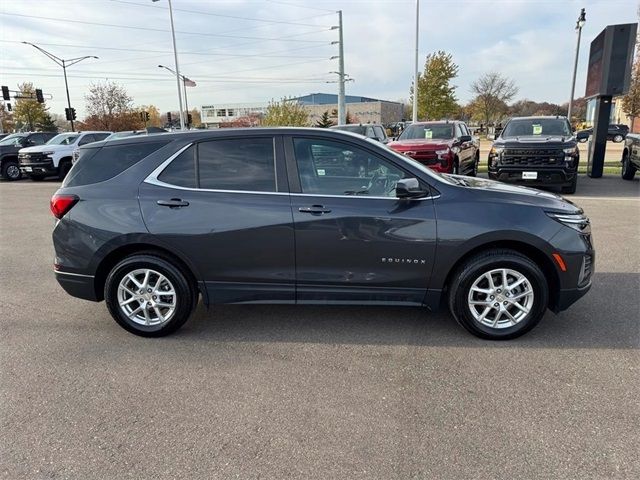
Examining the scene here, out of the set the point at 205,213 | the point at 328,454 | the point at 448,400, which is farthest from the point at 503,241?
the point at 205,213

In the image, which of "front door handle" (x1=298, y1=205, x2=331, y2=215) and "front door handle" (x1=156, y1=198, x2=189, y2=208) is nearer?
"front door handle" (x1=298, y1=205, x2=331, y2=215)

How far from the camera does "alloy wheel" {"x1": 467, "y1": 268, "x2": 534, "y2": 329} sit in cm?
371

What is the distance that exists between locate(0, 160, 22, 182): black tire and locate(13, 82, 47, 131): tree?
45.1 metres

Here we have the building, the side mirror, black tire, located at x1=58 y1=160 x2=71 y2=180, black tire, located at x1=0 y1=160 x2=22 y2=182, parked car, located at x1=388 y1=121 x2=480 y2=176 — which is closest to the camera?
the side mirror

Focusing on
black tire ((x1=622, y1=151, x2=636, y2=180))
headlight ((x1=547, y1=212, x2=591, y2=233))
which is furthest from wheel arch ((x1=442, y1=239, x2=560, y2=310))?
black tire ((x1=622, y1=151, x2=636, y2=180))

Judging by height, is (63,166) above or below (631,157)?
below

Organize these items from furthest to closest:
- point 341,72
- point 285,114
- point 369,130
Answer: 1. point 285,114
2. point 341,72
3. point 369,130

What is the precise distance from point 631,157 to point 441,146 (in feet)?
18.7

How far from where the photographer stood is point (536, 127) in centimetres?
1196

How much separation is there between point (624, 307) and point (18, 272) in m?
7.09

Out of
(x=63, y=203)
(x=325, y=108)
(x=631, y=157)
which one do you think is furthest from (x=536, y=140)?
(x=325, y=108)

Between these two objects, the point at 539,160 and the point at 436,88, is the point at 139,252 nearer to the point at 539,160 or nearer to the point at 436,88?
the point at 539,160

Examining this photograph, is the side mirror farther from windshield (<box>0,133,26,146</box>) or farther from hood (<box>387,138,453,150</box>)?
windshield (<box>0,133,26,146</box>)

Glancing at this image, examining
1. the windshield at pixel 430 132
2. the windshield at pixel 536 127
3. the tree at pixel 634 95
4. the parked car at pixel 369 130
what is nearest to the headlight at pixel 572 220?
the windshield at pixel 536 127
